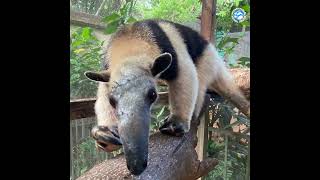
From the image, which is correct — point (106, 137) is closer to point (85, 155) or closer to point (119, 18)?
point (85, 155)

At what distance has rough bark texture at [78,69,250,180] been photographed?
3.38ft

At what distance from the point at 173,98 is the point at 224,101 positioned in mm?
302

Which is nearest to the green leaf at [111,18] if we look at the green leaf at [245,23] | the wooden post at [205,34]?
the wooden post at [205,34]

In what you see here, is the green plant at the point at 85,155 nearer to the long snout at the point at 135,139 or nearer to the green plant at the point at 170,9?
the long snout at the point at 135,139

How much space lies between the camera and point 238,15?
4.06 ft

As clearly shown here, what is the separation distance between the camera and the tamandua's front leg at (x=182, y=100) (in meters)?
1.21

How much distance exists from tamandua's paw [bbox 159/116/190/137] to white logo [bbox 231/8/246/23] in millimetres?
384

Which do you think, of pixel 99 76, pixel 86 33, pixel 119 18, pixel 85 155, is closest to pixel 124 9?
pixel 119 18

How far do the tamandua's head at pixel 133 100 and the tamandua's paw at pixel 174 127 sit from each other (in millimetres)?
202

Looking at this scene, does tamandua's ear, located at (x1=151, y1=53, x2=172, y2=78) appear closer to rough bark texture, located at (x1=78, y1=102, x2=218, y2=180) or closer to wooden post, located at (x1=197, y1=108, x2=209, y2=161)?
rough bark texture, located at (x1=78, y1=102, x2=218, y2=180)
